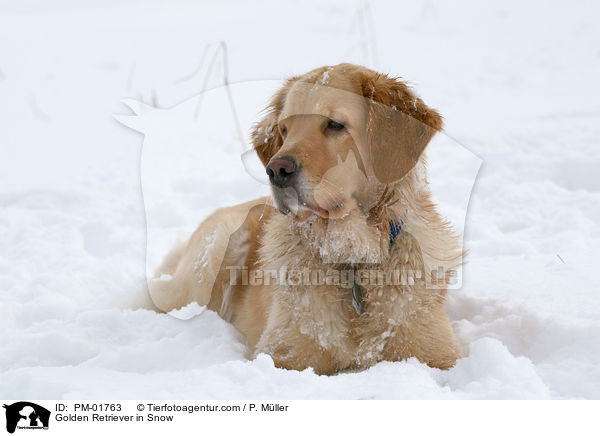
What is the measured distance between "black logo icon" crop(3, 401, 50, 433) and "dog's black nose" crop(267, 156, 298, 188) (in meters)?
1.51

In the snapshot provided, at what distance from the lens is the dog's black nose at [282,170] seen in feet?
10.2

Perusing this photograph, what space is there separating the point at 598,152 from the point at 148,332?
513 centimetres

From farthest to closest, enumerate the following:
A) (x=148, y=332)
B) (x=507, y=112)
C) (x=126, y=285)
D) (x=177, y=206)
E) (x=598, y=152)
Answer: (x=507, y=112) < (x=598, y=152) < (x=177, y=206) < (x=126, y=285) < (x=148, y=332)

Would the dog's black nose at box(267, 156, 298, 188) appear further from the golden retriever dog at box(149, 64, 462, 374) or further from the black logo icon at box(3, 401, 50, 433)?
the black logo icon at box(3, 401, 50, 433)

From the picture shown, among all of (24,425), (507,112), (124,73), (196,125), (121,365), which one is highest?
(124,73)

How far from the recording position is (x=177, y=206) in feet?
20.2

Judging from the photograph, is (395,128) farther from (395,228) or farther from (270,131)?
(270,131)

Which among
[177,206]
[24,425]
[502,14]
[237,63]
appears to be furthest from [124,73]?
[24,425]

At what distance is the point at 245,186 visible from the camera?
6645 mm

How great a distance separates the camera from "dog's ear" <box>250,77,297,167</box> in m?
3.89

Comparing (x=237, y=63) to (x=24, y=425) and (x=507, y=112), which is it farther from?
(x=24, y=425)

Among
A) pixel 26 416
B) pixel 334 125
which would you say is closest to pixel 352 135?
pixel 334 125

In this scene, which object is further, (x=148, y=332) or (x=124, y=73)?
→ (x=124, y=73)

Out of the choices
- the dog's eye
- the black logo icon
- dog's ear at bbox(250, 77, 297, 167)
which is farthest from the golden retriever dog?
the black logo icon
